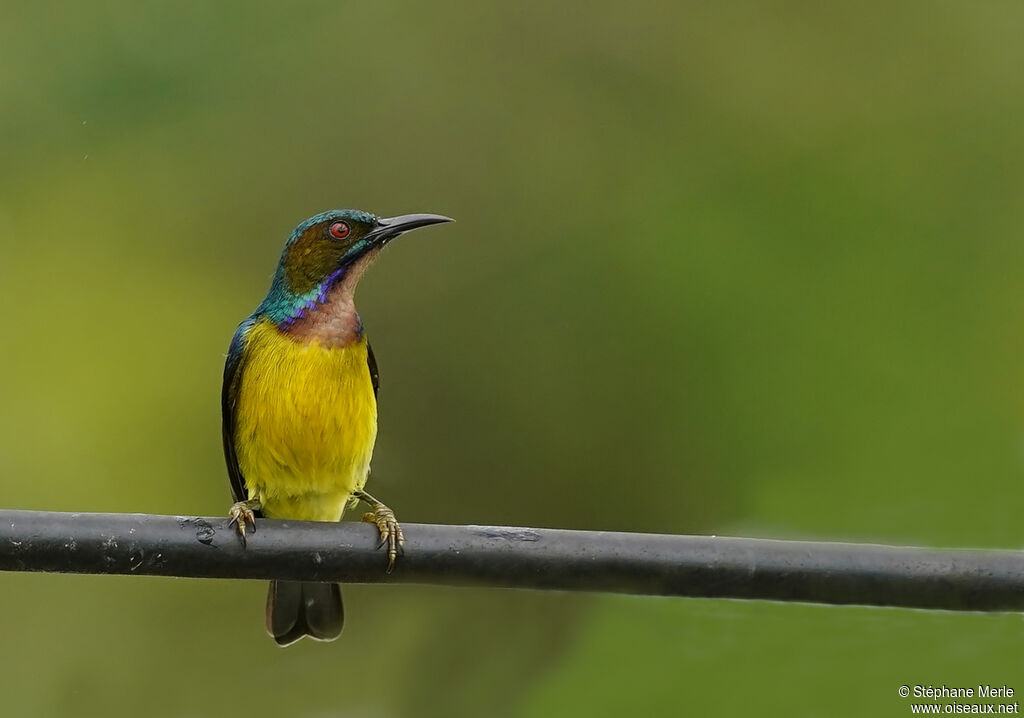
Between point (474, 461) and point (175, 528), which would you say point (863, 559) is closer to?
point (175, 528)

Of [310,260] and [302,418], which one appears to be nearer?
[302,418]

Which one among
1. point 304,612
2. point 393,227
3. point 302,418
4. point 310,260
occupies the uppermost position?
point 393,227

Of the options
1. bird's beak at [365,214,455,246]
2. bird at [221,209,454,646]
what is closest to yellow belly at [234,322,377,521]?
bird at [221,209,454,646]

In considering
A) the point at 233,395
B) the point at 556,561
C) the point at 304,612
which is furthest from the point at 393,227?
the point at 556,561

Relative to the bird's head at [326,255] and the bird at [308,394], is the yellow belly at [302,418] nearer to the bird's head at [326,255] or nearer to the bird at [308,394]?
the bird at [308,394]

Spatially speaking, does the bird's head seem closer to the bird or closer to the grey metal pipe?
the bird

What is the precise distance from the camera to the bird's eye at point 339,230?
4.14m

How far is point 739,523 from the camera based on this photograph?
5.01 m

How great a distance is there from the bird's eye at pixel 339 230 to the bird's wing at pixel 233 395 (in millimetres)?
376

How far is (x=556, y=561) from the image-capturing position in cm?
231

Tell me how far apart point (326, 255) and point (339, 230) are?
0.28 feet

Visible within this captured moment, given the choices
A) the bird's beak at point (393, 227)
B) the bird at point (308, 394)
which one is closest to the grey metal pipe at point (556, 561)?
the bird at point (308, 394)

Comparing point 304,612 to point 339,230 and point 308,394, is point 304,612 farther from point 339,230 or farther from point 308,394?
point 339,230

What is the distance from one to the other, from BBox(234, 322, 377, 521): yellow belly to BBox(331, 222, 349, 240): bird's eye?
1.04 feet
